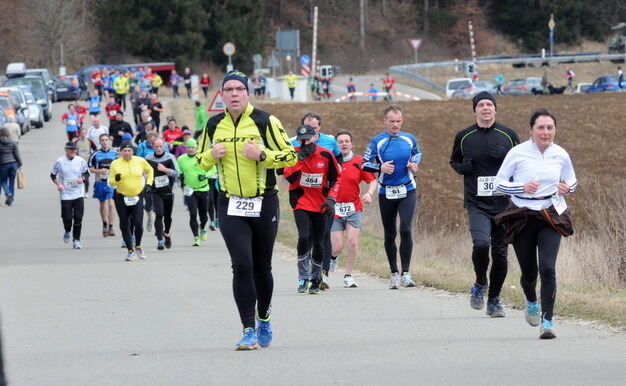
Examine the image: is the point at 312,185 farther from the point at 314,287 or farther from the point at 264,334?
the point at 264,334

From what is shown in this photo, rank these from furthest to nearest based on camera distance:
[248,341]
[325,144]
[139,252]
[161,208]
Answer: [161,208] → [139,252] → [325,144] → [248,341]

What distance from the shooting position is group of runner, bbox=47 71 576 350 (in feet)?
31.9

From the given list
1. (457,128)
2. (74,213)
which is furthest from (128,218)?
(457,128)

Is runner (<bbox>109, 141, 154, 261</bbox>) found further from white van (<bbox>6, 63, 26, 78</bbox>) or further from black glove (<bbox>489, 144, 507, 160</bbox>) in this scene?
white van (<bbox>6, 63, 26, 78</bbox>)

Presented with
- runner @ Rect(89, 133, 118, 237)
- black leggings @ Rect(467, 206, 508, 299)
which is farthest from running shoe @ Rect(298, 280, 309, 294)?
runner @ Rect(89, 133, 118, 237)

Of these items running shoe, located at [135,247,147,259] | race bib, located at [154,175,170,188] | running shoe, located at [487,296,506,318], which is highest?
race bib, located at [154,175,170,188]

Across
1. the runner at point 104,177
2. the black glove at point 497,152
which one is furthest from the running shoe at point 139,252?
the black glove at point 497,152

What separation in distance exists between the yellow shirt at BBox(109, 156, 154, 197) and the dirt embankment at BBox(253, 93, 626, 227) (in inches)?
313

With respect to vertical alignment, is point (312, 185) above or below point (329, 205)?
above

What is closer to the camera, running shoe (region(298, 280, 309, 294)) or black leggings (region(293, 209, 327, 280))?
black leggings (region(293, 209, 327, 280))

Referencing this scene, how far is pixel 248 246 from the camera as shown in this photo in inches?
383

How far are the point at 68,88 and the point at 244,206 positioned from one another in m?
62.6

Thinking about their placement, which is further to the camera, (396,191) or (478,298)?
(396,191)

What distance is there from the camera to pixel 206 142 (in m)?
9.90
